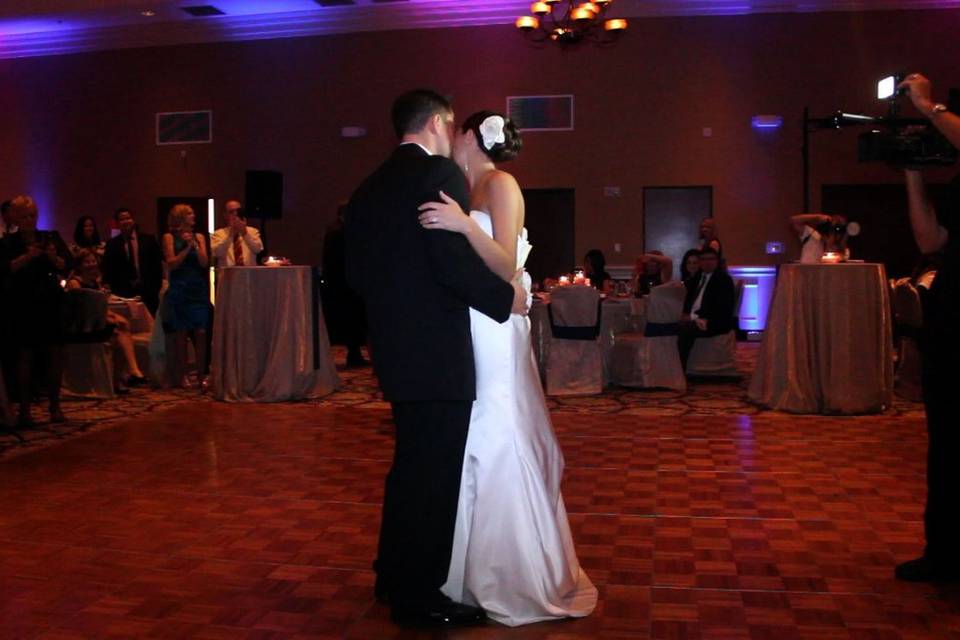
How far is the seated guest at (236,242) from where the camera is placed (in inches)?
268

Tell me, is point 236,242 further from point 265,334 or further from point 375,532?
point 375,532

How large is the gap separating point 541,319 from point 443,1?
542cm

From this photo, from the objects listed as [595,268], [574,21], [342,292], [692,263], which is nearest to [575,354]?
[692,263]

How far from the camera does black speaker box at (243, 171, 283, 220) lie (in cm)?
916

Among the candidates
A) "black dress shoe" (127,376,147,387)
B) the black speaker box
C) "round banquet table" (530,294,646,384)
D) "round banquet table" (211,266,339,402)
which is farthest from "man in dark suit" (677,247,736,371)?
the black speaker box

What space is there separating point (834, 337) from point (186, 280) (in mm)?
4577

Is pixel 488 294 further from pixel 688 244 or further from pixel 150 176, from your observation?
pixel 150 176

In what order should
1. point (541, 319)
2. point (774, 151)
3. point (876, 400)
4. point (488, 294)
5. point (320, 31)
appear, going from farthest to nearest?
point (320, 31) < point (774, 151) < point (541, 319) < point (876, 400) < point (488, 294)

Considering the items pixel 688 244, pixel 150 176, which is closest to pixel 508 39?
pixel 688 244

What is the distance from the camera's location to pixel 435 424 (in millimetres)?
2266

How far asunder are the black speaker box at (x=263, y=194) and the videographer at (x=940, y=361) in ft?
24.1

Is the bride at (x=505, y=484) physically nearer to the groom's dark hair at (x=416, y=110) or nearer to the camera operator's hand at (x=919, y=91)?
the groom's dark hair at (x=416, y=110)

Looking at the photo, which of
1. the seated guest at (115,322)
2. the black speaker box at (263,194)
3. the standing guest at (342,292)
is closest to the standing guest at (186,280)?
the seated guest at (115,322)

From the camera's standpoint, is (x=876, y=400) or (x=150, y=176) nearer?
(x=876, y=400)
